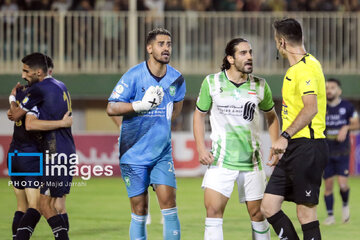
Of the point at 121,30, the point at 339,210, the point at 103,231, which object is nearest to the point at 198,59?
the point at 121,30

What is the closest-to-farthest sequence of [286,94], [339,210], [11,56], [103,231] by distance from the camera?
[286,94] < [103,231] < [339,210] < [11,56]

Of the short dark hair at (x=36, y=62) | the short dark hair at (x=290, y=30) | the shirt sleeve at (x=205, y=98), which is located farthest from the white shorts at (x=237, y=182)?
the short dark hair at (x=36, y=62)

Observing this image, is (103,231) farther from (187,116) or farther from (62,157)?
(187,116)

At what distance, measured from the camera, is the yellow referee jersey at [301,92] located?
7.34 metres

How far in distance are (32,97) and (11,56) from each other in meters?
13.8

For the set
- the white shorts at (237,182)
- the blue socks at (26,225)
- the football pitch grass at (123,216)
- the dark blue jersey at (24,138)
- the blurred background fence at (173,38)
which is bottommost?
the football pitch grass at (123,216)

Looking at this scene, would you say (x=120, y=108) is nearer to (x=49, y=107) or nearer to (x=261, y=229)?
(x=49, y=107)

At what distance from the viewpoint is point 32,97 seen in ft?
27.6

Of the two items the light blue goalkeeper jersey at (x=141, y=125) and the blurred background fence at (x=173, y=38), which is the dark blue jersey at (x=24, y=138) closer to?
the light blue goalkeeper jersey at (x=141, y=125)

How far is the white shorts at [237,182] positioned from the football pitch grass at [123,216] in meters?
2.58

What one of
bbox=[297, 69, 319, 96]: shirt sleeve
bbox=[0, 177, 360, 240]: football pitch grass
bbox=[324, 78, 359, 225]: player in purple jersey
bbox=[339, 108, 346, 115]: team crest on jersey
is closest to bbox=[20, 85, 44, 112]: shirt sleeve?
bbox=[0, 177, 360, 240]: football pitch grass

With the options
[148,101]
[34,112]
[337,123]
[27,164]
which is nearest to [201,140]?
[148,101]

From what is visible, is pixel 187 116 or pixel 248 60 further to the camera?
pixel 187 116

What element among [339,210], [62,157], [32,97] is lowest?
[339,210]
